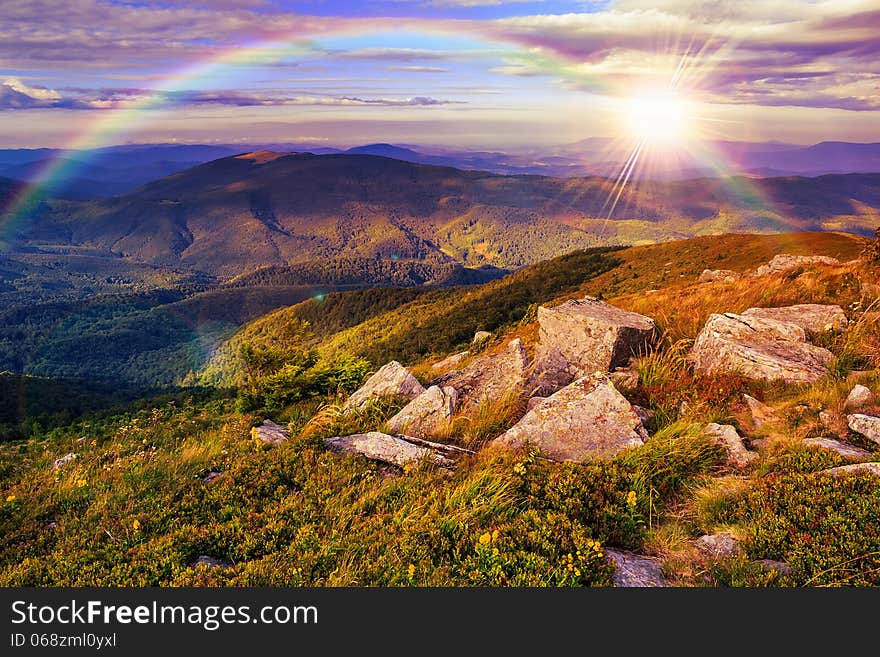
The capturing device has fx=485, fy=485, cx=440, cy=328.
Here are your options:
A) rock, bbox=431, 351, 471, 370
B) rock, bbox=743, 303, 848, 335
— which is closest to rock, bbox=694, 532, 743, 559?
rock, bbox=743, 303, 848, 335

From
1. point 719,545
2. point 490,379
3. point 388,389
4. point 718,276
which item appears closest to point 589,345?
point 490,379

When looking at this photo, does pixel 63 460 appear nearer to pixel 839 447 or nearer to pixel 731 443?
pixel 731 443

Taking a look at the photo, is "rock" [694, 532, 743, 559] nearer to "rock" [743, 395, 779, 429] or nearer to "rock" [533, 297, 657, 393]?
"rock" [743, 395, 779, 429]

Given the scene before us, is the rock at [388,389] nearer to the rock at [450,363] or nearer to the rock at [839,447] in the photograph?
the rock at [839,447]

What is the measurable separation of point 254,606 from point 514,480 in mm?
3441

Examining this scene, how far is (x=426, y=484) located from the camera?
22.7 feet

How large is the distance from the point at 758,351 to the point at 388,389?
301 inches

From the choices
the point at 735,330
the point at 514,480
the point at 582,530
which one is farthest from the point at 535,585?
the point at 735,330

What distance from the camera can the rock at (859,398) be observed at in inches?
303

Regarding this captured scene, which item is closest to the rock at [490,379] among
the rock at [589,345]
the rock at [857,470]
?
the rock at [589,345]

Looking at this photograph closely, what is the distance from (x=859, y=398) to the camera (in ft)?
25.5

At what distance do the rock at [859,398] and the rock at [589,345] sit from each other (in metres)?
4.21

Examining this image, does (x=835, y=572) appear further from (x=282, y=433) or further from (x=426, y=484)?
(x=282, y=433)

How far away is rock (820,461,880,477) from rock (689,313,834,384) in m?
3.10
